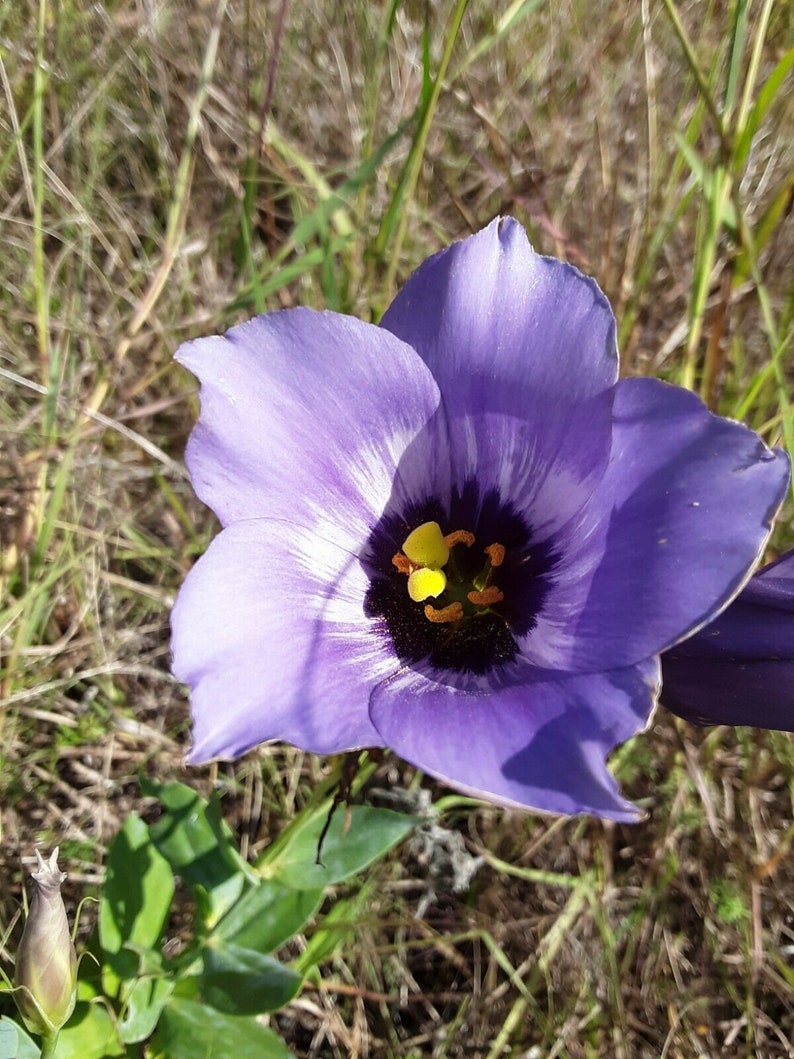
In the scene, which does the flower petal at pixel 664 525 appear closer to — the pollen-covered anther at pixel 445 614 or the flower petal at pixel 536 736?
the flower petal at pixel 536 736

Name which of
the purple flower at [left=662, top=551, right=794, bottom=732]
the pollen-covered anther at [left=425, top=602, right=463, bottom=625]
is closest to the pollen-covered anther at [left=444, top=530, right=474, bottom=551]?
the pollen-covered anther at [left=425, top=602, right=463, bottom=625]

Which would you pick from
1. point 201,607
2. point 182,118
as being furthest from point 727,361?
point 201,607

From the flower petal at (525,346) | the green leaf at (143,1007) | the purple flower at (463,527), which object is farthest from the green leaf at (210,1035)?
the flower petal at (525,346)

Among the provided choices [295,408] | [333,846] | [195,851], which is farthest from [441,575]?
[195,851]

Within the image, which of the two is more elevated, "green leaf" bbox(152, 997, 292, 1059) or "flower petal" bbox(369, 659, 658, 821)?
"flower petal" bbox(369, 659, 658, 821)

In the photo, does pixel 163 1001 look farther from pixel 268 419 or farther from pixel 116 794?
pixel 268 419

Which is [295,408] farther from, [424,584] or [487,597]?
[487,597]

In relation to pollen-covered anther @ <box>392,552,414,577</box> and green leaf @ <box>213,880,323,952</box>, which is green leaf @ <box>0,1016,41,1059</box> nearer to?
green leaf @ <box>213,880,323,952</box>
